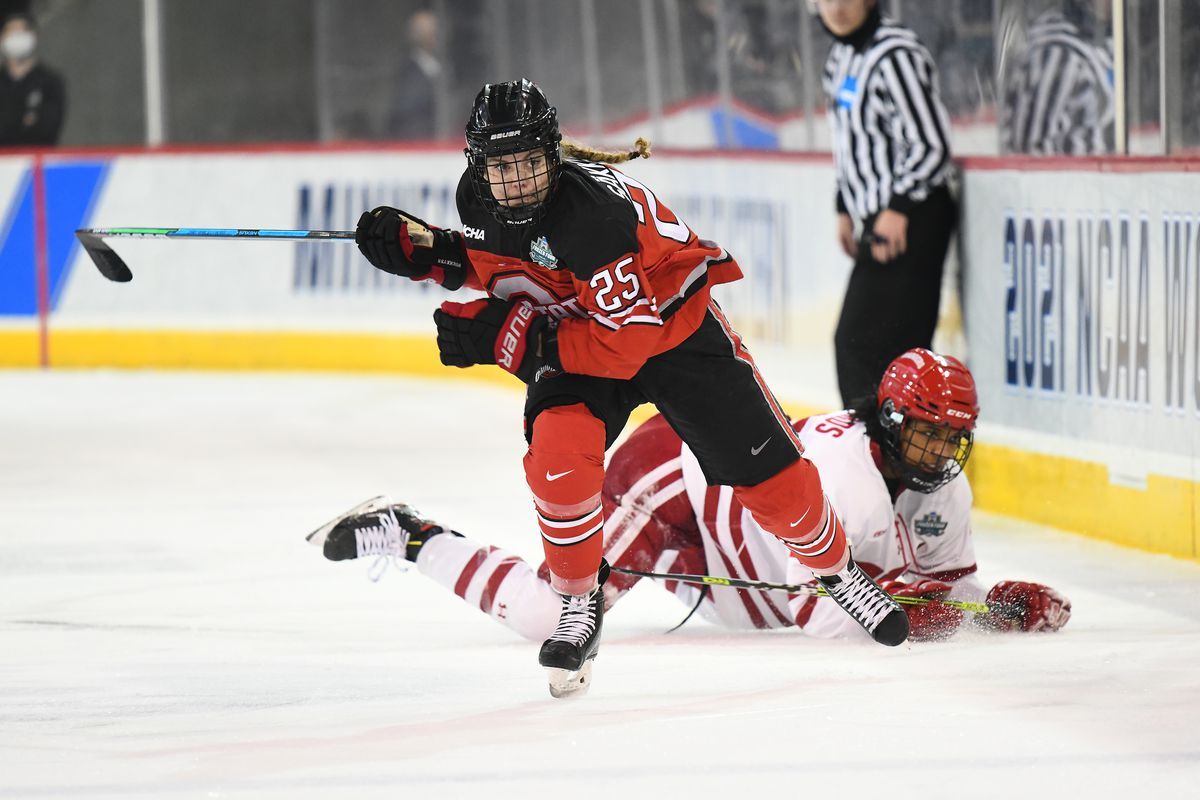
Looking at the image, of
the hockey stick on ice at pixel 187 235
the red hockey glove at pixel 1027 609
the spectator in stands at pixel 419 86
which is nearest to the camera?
the hockey stick on ice at pixel 187 235

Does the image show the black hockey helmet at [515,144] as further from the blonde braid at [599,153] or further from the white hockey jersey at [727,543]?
the white hockey jersey at [727,543]

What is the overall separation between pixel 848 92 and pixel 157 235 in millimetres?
2465

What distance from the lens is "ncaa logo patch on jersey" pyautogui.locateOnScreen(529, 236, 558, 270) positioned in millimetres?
3178

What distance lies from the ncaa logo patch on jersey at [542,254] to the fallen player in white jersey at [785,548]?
2.41ft

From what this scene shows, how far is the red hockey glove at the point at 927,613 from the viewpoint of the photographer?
3621 mm

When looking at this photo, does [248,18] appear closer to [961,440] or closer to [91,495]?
[91,495]

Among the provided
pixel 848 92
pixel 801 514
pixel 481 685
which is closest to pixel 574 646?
pixel 481 685

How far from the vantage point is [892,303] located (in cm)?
536

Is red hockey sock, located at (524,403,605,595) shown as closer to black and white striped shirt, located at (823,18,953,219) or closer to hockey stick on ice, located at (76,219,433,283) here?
hockey stick on ice, located at (76,219,433,283)

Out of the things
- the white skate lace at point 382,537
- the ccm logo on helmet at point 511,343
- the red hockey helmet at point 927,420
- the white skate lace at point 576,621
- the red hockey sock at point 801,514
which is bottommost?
the white skate lace at point 576,621

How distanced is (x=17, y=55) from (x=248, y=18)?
185cm

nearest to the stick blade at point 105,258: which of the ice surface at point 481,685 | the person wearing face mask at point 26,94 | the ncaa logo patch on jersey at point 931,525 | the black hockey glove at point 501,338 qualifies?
the ice surface at point 481,685

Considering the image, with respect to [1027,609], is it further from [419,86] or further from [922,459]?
[419,86]

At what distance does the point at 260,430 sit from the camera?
23.9ft
